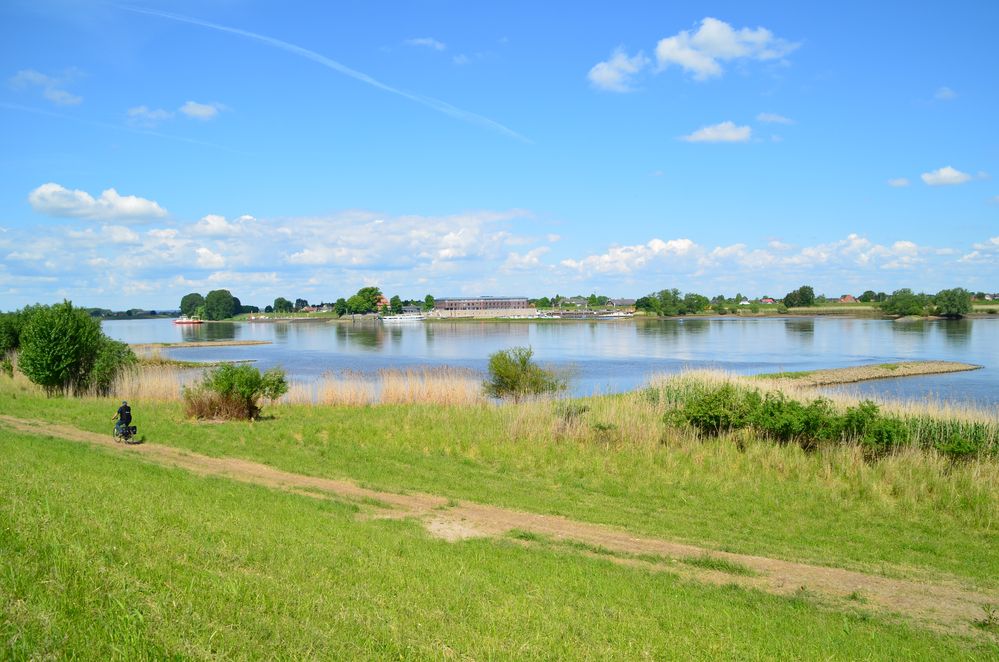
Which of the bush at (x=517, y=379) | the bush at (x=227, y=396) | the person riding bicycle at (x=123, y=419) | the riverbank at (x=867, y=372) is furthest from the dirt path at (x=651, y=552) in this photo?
the riverbank at (x=867, y=372)

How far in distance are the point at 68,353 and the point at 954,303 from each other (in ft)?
443

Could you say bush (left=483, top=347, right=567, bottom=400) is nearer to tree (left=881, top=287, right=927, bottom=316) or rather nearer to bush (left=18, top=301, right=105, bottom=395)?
bush (left=18, top=301, right=105, bottom=395)

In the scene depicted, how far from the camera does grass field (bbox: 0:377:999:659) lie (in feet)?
16.6

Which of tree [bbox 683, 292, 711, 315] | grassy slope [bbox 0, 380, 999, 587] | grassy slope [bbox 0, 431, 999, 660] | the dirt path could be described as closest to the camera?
grassy slope [bbox 0, 431, 999, 660]

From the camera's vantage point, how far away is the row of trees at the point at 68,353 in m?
30.0

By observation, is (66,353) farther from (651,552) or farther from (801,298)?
(801,298)

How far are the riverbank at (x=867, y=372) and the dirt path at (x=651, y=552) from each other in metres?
31.7

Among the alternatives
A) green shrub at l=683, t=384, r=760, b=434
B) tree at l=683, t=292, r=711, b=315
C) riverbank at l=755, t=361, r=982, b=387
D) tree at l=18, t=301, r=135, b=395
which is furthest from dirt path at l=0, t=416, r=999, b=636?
tree at l=683, t=292, r=711, b=315

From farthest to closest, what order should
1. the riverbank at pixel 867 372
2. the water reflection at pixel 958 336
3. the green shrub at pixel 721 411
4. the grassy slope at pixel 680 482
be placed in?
the water reflection at pixel 958 336
the riverbank at pixel 867 372
the green shrub at pixel 721 411
the grassy slope at pixel 680 482

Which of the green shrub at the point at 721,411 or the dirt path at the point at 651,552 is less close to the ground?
the green shrub at the point at 721,411

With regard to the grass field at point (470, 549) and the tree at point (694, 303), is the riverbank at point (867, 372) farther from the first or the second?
the tree at point (694, 303)

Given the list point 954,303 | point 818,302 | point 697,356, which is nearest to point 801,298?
point 818,302

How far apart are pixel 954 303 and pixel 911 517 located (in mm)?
132040

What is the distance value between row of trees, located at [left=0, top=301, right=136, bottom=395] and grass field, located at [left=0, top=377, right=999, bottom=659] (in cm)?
1421
